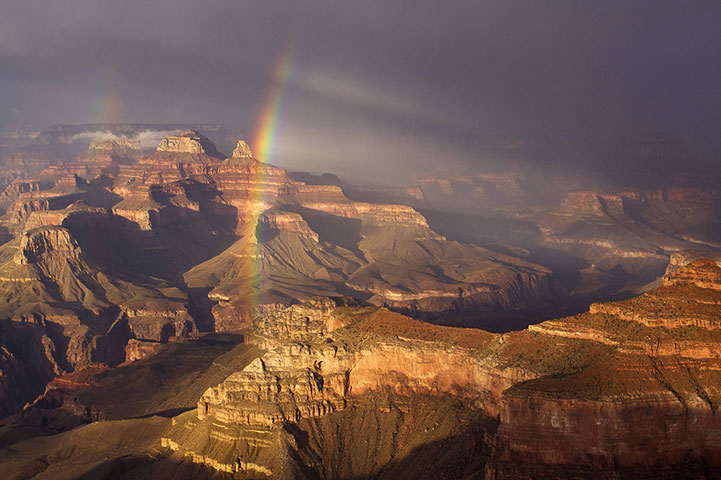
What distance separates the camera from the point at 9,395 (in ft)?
483

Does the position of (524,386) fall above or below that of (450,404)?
above

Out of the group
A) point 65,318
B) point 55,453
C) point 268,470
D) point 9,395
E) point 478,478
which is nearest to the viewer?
point 478,478

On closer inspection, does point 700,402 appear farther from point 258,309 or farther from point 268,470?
point 258,309

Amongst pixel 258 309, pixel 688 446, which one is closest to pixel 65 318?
pixel 258 309

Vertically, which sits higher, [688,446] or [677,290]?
[677,290]

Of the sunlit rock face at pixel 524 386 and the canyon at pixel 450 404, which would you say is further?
the canyon at pixel 450 404

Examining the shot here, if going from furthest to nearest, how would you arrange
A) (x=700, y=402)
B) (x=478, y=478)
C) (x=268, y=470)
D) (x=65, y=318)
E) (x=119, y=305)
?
(x=119, y=305)
(x=65, y=318)
(x=268, y=470)
(x=478, y=478)
(x=700, y=402)

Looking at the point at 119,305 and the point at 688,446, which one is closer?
the point at 688,446

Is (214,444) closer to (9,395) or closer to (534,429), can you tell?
(534,429)

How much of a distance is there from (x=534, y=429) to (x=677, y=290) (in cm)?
1850

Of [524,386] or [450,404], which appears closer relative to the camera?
[524,386]

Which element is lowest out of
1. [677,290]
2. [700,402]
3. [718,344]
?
Result: [700,402]

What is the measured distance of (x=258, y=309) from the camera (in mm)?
184500

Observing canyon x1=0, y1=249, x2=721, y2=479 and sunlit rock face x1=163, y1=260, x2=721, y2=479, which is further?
canyon x1=0, y1=249, x2=721, y2=479
